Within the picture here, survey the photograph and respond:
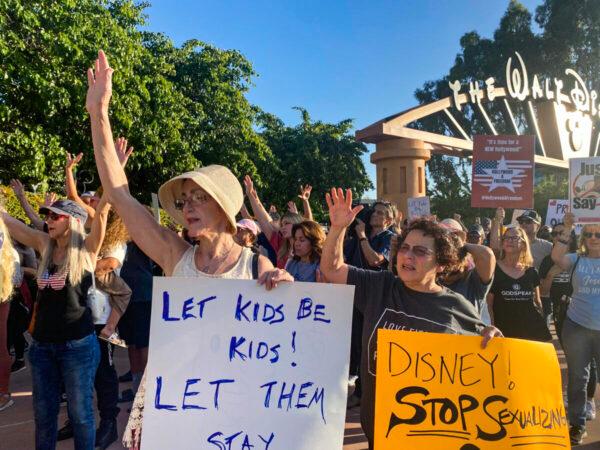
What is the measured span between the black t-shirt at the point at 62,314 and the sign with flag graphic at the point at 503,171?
6.25 metres

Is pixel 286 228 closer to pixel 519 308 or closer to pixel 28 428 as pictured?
pixel 519 308

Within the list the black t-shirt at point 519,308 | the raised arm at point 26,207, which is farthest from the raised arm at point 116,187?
the black t-shirt at point 519,308

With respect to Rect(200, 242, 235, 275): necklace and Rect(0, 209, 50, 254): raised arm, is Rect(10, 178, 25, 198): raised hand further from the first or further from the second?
Rect(200, 242, 235, 275): necklace

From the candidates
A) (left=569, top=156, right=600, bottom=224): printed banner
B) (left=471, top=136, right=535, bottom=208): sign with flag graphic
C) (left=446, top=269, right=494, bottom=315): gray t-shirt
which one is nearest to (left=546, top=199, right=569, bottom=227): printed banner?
(left=471, top=136, right=535, bottom=208): sign with flag graphic

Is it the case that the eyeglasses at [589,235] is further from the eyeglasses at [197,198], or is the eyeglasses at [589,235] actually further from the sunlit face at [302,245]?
the eyeglasses at [197,198]

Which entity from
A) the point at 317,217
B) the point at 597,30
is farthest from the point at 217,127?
the point at 597,30

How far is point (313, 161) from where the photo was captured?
91.1 feet

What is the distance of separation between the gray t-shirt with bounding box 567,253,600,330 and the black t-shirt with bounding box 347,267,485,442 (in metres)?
2.14

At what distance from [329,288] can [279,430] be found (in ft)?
1.78

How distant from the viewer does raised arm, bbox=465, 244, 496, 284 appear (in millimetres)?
3012

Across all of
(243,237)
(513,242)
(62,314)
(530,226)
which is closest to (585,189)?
(530,226)

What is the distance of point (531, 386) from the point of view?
199 cm

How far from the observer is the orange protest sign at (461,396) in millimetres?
1892

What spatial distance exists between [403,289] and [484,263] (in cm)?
93
